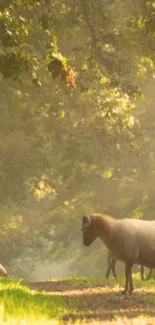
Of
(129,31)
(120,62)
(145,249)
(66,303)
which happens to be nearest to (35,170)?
(120,62)

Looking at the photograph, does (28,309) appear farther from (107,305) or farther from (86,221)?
(86,221)

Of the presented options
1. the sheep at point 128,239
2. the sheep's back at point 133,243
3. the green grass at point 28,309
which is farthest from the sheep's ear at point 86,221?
the green grass at point 28,309

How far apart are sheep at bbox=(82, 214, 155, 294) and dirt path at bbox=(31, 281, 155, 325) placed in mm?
662

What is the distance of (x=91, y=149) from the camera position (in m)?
27.7

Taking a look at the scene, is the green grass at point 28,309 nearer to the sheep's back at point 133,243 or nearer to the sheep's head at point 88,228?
the sheep's back at point 133,243

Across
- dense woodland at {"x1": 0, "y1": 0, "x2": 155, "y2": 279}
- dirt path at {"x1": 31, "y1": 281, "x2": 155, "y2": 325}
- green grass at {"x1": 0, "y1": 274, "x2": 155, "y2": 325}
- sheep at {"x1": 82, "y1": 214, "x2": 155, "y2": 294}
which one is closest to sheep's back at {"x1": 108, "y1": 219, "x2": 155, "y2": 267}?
sheep at {"x1": 82, "y1": 214, "x2": 155, "y2": 294}

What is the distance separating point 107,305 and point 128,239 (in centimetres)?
252

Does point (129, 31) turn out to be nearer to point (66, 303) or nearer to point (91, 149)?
point (91, 149)

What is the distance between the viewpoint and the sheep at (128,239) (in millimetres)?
12008

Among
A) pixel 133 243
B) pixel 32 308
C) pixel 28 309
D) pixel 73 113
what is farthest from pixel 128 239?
pixel 73 113

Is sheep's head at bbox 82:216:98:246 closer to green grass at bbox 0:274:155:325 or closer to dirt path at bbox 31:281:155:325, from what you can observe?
dirt path at bbox 31:281:155:325

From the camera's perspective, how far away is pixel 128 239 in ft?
39.5

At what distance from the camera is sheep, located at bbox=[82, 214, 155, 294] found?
1201 cm

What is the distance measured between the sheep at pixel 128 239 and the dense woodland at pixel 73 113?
10.5 ft
